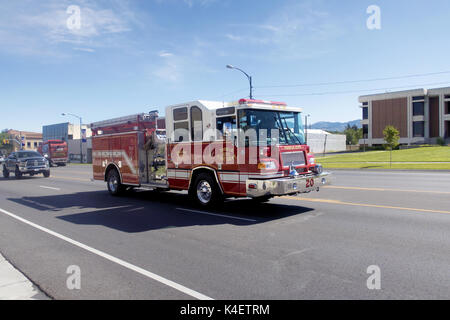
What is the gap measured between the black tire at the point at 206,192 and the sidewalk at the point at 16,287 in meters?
5.06

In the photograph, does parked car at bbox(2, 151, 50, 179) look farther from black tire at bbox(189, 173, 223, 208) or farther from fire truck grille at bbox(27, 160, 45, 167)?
black tire at bbox(189, 173, 223, 208)

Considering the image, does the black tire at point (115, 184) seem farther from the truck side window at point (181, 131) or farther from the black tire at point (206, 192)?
the black tire at point (206, 192)

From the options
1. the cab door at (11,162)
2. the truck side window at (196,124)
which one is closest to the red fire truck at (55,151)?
the cab door at (11,162)

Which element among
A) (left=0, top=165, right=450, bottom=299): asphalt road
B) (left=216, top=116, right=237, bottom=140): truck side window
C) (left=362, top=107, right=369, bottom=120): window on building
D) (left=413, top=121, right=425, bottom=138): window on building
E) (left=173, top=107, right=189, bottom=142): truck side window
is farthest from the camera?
(left=362, top=107, right=369, bottom=120): window on building

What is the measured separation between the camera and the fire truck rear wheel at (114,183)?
13.2 metres

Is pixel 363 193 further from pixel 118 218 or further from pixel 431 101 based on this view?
pixel 431 101

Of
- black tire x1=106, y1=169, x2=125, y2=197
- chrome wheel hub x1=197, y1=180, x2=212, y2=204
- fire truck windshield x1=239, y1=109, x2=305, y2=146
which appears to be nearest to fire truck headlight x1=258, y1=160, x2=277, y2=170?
fire truck windshield x1=239, y1=109, x2=305, y2=146

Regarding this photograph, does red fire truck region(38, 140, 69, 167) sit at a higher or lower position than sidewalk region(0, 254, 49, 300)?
higher

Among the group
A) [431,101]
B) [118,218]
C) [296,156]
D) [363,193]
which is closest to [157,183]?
[118,218]

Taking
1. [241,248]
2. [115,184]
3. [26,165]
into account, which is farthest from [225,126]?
[26,165]

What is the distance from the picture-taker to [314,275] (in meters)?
4.64

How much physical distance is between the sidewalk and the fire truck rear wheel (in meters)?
7.91

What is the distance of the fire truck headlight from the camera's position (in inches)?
325
